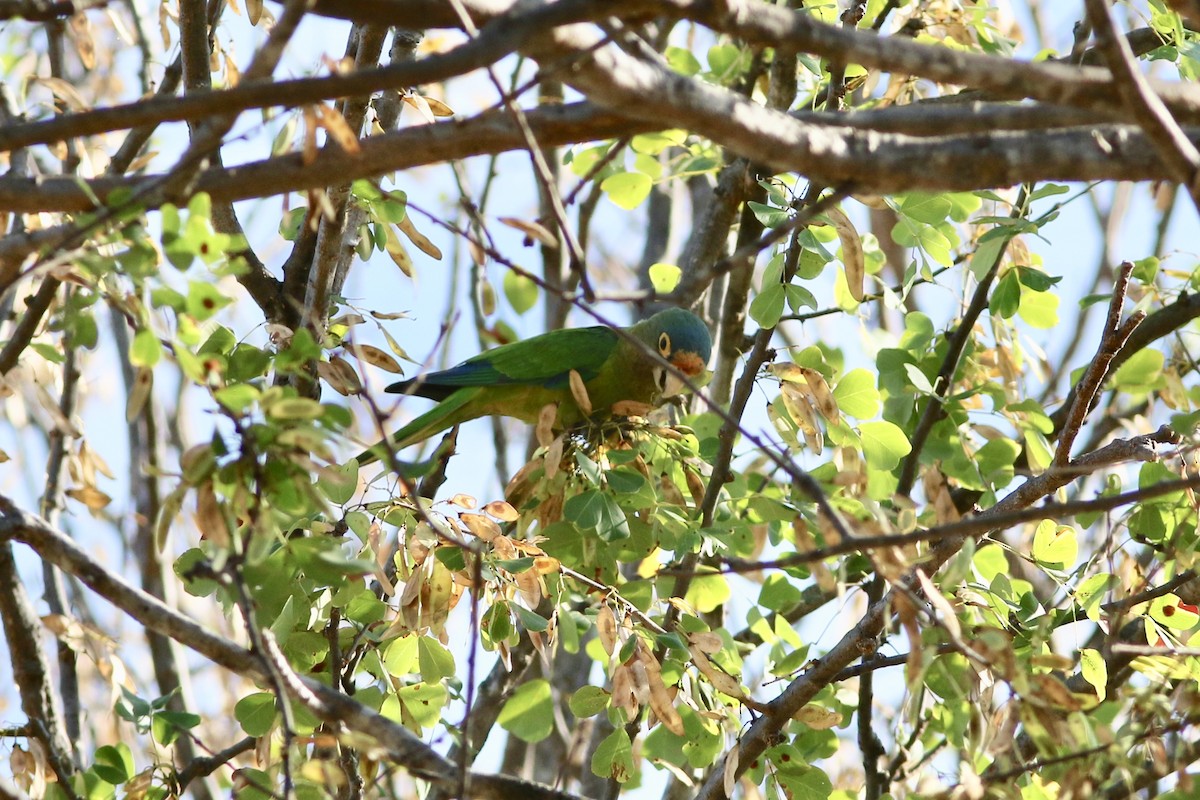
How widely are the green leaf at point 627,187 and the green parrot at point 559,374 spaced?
664mm

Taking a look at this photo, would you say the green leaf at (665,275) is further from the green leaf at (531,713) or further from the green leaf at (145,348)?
the green leaf at (145,348)

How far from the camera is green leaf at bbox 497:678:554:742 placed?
347cm

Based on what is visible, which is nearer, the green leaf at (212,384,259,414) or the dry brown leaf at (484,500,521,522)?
the green leaf at (212,384,259,414)

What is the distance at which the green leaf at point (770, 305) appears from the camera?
12.1ft

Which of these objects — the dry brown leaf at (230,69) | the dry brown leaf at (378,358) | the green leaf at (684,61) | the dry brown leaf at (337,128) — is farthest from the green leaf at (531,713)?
the green leaf at (684,61)

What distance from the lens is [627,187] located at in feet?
14.0

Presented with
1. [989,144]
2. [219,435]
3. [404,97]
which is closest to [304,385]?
[404,97]

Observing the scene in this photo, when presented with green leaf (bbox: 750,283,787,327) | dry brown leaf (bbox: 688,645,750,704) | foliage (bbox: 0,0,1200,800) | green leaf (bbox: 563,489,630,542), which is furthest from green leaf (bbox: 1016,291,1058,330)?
dry brown leaf (bbox: 688,645,750,704)

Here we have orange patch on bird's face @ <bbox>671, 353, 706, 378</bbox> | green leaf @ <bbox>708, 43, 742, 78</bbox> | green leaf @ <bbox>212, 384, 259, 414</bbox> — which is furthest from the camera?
orange patch on bird's face @ <bbox>671, 353, 706, 378</bbox>

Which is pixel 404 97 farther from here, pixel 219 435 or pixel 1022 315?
pixel 1022 315

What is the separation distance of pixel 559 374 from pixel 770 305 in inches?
62.6

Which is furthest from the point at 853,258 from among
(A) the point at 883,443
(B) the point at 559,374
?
(B) the point at 559,374

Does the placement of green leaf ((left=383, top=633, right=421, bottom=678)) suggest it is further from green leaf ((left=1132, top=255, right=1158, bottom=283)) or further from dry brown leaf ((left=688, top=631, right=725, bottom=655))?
green leaf ((left=1132, top=255, right=1158, bottom=283))

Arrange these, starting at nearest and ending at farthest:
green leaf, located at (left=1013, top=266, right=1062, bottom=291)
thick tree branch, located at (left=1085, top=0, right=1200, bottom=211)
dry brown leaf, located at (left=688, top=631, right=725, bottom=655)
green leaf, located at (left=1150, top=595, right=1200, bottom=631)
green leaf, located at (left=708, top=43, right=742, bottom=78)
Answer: thick tree branch, located at (left=1085, top=0, right=1200, bottom=211)
dry brown leaf, located at (left=688, top=631, right=725, bottom=655)
green leaf, located at (left=1150, top=595, right=1200, bottom=631)
green leaf, located at (left=1013, top=266, right=1062, bottom=291)
green leaf, located at (left=708, top=43, right=742, bottom=78)
